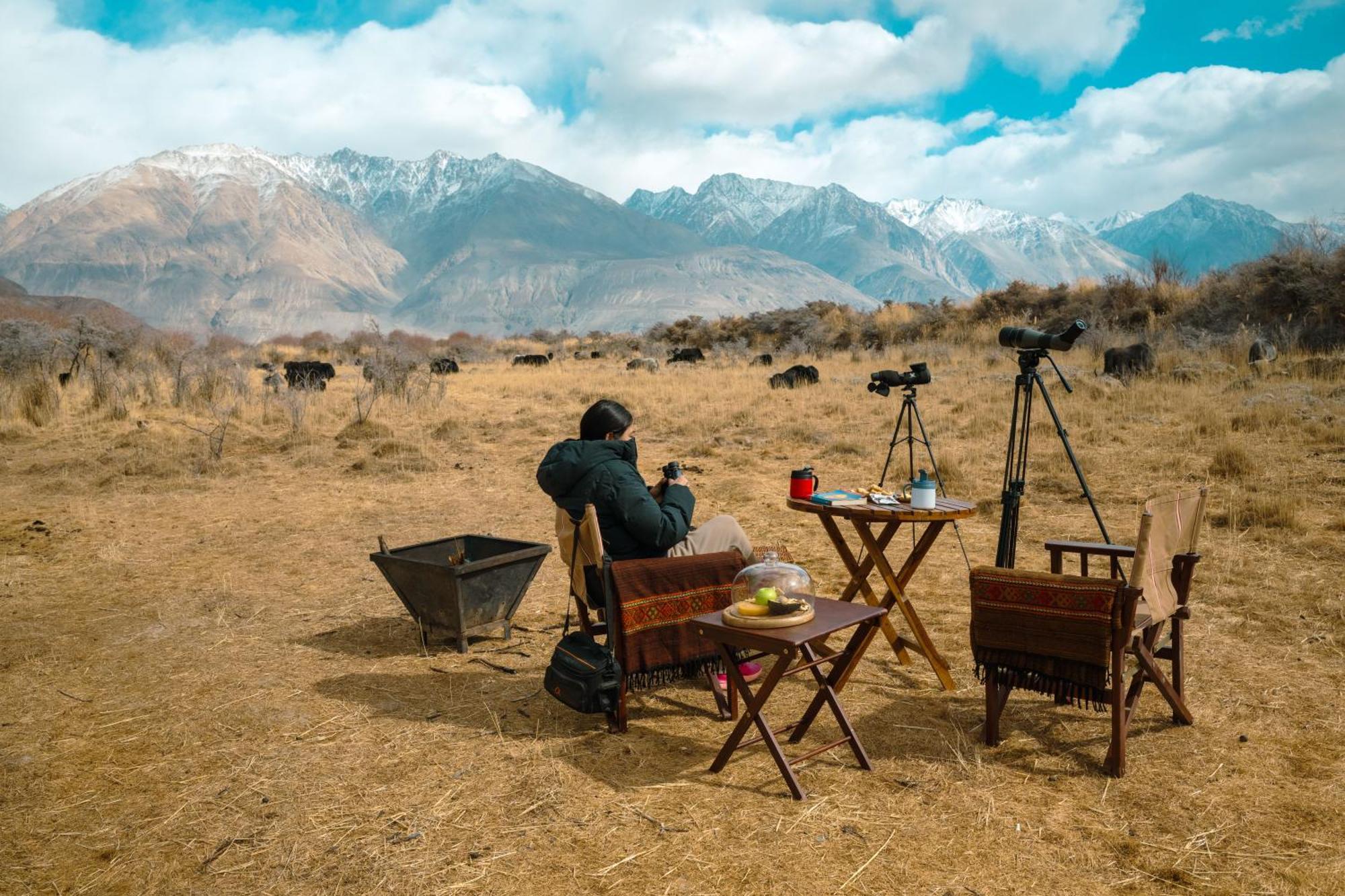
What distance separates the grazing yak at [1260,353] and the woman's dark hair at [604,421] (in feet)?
44.6

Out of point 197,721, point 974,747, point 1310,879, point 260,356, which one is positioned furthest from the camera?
point 260,356

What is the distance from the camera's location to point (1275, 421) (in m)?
10.6

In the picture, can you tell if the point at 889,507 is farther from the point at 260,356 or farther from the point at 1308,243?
the point at 260,356

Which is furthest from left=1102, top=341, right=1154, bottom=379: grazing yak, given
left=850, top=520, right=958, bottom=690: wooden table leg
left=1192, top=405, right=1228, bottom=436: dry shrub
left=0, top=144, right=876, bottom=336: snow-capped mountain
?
left=0, top=144, right=876, bottom=336: snow-capped mountain

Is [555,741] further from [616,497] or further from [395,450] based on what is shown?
[395,450]

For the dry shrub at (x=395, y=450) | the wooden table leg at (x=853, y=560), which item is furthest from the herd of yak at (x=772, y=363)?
the wooden table leg at (x=853, y=560)

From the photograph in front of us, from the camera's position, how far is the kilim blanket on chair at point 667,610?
12.6 feet

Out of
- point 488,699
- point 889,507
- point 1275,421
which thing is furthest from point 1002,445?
point 488,699

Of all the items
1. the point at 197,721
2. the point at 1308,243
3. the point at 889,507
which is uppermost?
the point at 1308,243

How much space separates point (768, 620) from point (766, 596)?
0.35 ft

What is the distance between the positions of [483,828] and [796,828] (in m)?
1.13

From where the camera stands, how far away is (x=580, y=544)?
421 cm

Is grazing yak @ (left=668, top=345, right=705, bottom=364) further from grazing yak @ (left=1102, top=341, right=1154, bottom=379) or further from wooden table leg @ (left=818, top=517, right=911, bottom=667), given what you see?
wooden table leg @ (left=818, top=517, right=911, bottom=667)

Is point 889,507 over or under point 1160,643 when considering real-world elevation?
over
